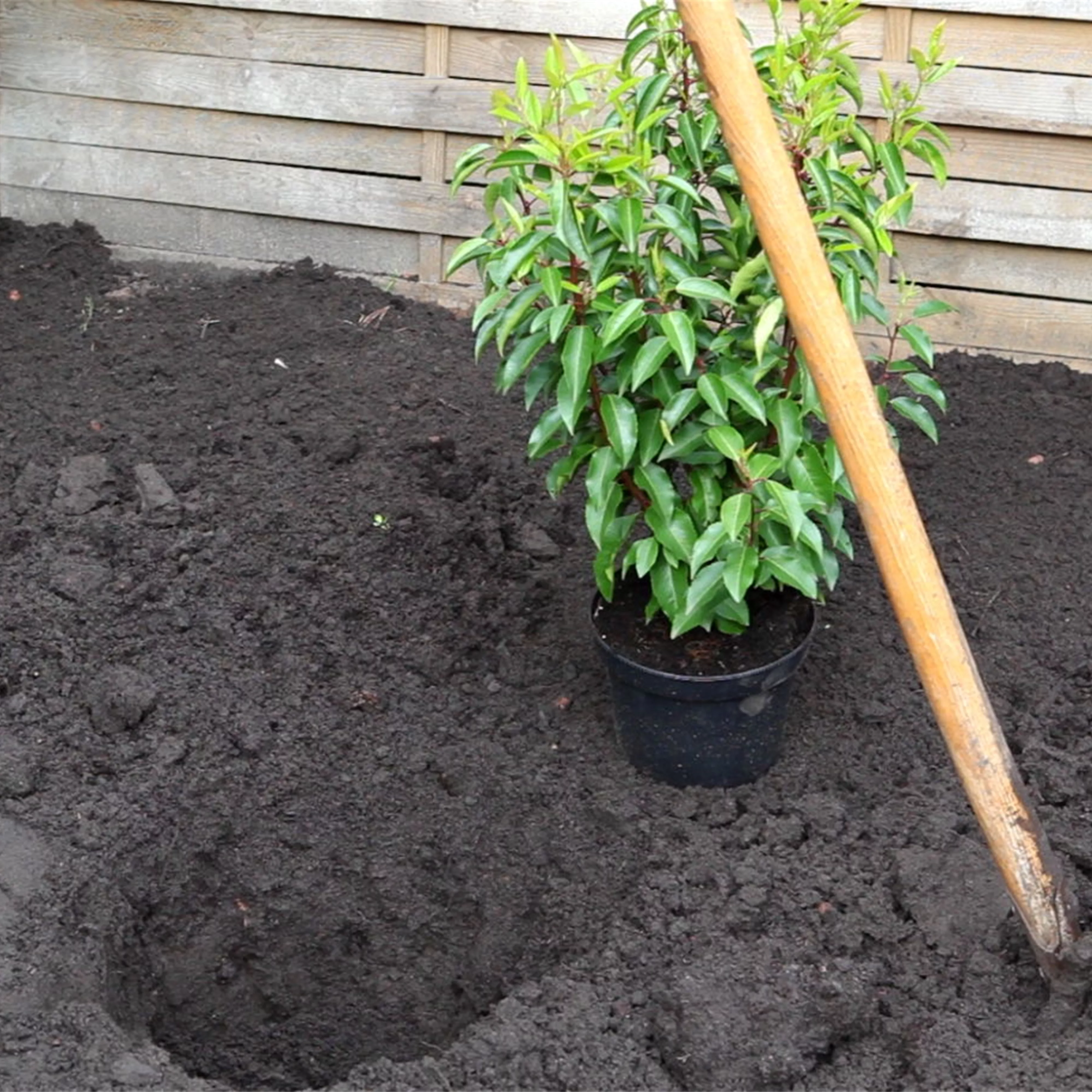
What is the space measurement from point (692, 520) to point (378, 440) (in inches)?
60.9

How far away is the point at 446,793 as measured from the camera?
3256mm

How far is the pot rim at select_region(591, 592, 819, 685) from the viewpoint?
2.97 metres

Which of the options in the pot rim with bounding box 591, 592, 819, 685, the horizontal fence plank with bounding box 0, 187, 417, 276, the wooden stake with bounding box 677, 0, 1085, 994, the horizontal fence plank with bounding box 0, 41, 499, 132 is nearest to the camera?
the wooden stake with bounding box 677, 0, 1085, 994

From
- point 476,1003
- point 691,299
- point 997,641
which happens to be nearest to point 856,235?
point 691,299

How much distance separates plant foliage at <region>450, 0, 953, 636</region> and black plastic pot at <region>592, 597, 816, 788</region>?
5.1 inches

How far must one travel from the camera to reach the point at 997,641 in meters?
3.52

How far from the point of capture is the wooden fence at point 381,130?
4.34 m

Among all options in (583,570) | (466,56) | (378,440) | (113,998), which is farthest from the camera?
(466,56)

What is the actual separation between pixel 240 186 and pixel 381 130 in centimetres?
60

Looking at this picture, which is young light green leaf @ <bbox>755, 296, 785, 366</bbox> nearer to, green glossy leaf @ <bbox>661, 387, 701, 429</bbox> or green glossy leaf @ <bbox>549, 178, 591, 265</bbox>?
green glossy leaf @ <bbox>661, 387, 701, 429</bbox>

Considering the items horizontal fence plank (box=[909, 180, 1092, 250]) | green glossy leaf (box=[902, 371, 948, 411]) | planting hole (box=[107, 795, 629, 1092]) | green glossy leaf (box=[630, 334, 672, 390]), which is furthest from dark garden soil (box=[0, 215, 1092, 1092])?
green glossy leaf (box=[630, 334, 672, 390])

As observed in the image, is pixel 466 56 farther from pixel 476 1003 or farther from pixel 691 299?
pixel 476 1003

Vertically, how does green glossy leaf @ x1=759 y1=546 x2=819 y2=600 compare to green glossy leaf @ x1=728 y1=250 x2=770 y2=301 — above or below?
below

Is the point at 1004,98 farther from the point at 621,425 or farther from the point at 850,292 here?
the point at 621,425
